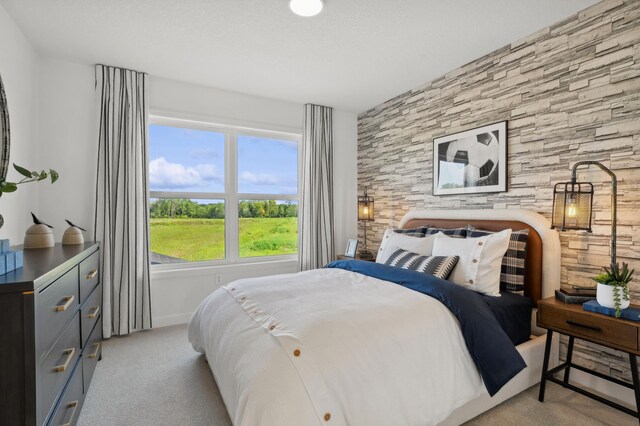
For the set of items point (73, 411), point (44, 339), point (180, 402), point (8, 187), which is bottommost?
point (180, 402)

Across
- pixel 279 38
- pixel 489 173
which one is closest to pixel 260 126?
Answer: pixel 279 38

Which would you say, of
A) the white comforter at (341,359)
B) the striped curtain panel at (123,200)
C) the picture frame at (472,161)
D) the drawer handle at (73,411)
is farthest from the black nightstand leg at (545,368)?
the striped curtain panel at (123,200)

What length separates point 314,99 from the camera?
3975 mm

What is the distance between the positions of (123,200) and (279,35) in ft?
7.09

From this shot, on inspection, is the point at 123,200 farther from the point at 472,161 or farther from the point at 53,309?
the point at 472,161

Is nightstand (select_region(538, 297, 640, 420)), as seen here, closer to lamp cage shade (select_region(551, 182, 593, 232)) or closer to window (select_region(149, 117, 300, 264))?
lamp cage shade (select_region(551, 182, 593, 232))

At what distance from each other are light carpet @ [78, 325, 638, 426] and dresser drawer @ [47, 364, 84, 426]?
165 millimetres

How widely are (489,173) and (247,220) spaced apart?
274cm

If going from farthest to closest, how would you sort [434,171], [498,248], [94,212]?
1. [434,171]
2. [94,212]
3. [498,248]

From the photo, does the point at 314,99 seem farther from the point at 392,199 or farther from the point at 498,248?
the point at 498,248

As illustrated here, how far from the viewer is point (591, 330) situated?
179 cm

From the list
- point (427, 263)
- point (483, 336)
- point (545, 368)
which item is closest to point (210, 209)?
point (427, 263)

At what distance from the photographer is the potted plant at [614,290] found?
1737mm

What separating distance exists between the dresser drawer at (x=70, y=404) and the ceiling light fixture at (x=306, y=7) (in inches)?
101
